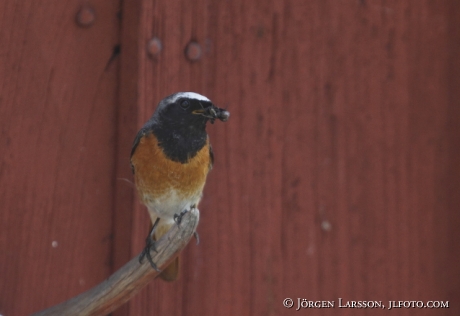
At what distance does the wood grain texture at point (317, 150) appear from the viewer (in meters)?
2.57

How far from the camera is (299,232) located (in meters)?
2.74

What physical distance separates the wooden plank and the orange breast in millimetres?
115

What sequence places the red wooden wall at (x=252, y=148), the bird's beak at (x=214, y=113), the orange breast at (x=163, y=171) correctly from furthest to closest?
the orange breast at (x=163, y=171), the red wooden wall at (x=252, y=148), the bird's beak at (x=214, y=113)

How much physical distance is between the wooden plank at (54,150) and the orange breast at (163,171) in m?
A: 0.11

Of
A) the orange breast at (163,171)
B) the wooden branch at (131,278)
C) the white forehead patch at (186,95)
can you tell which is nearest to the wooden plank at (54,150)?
the orange breast at (163,171)

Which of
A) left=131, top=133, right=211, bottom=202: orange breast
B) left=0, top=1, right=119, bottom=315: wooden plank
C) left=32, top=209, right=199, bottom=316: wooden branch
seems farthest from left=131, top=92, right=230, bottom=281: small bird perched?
left=32, top=209, right=199, bottom=316: wooden branch

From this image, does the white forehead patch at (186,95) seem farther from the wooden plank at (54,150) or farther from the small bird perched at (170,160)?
the wooden plank at (54,150)

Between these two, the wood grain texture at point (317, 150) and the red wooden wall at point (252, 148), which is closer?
the red wooden wall at point (252, 148)

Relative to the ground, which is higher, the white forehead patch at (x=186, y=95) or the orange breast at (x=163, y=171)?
the white forehead patch at (x=186, y=95)

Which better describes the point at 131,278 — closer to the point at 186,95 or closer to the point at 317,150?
the point at 186,95

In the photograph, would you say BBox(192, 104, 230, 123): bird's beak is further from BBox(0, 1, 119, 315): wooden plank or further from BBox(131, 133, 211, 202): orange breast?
BBox(0, 1, 119, 315): wooden plank

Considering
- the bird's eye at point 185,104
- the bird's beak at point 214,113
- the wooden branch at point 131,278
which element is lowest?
the wooden branch at point 131,278

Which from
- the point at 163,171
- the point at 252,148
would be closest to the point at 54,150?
the point at 163,171

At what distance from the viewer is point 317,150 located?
9.17 ft
